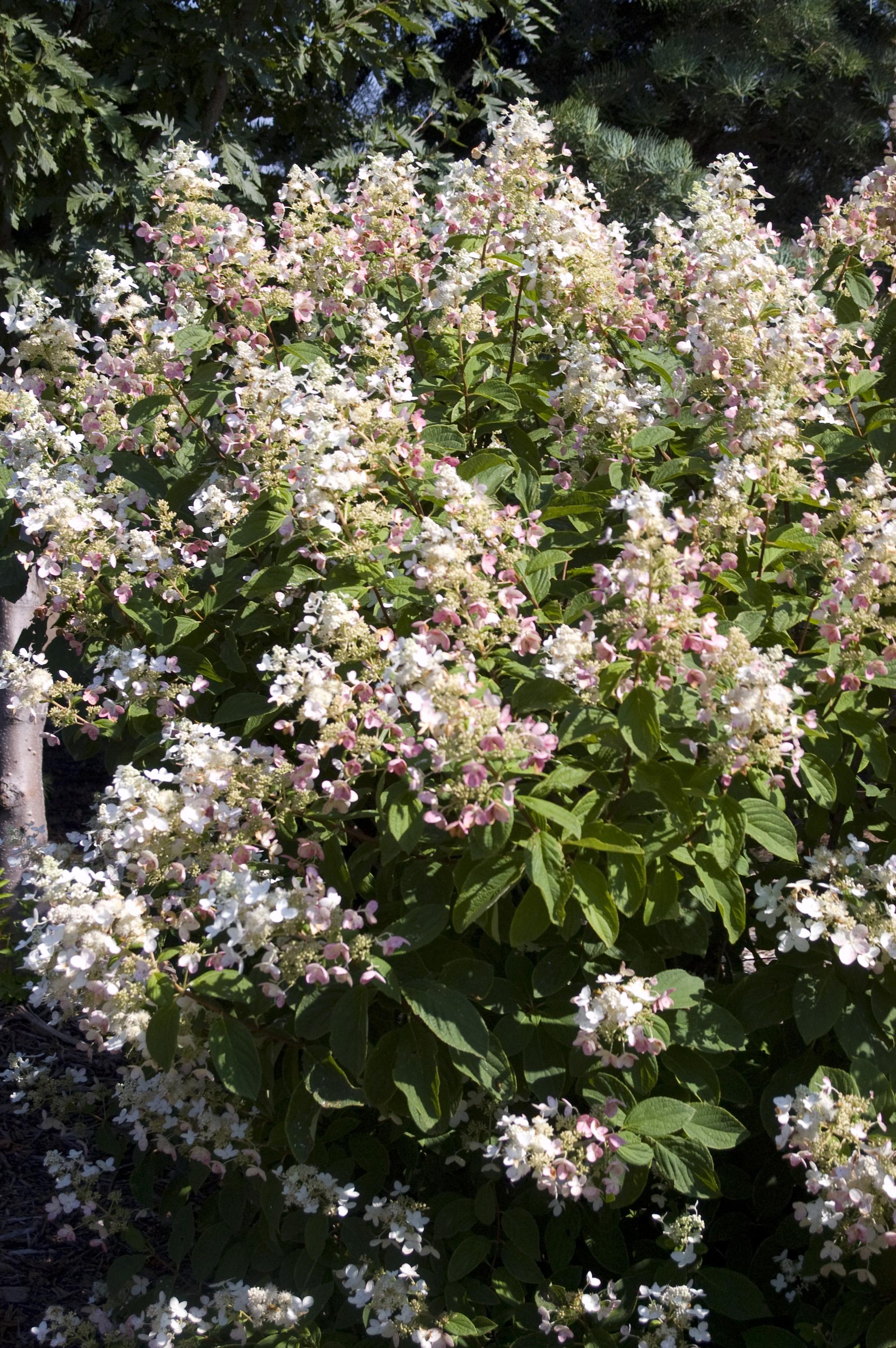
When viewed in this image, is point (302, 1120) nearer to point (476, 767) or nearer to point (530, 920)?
point (530, 920)

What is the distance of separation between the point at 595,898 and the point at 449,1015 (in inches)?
11.9

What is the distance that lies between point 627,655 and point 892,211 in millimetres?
1654

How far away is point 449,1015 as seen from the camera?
1.89 meters

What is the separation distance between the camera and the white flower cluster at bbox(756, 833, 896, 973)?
75.1 inches

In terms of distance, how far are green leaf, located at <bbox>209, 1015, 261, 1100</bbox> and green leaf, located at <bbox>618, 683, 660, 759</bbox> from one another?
78 centimetres

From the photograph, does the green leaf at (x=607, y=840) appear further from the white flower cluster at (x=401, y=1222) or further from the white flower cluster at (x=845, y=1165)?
the white flower cluster at (x=401, y=1222)

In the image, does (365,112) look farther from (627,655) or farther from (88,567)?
(627,655)

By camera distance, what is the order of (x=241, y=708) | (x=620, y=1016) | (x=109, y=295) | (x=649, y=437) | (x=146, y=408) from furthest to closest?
(x=109, y=295) < (x=146, y=408) < (x=649, y=437) < (x=241, y=708) < (x=620, y=1016)

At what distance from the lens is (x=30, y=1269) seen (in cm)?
303

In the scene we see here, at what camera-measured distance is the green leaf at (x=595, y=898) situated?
1845 mm

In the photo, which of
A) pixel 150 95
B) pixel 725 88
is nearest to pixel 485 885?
pixel 150 95

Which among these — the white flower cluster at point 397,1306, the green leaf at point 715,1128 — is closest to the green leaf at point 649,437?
the green leaf at point 715,1128

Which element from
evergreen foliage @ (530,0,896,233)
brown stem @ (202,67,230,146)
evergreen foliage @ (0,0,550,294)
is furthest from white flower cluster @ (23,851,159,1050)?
evergreen foliage @ (530,0,896,233)

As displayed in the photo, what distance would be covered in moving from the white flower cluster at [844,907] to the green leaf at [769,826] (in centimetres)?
7
